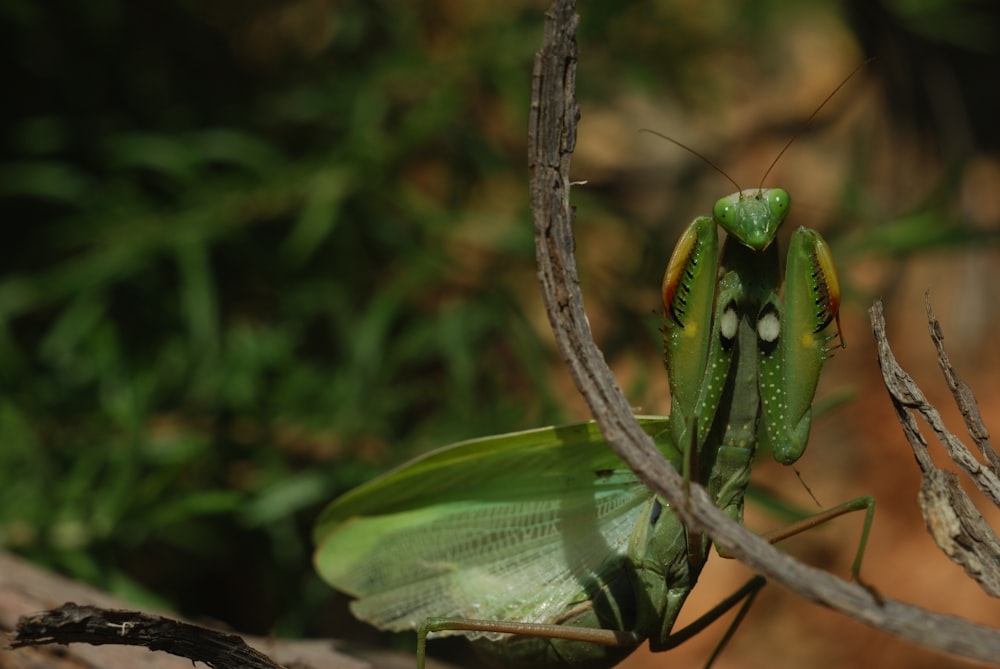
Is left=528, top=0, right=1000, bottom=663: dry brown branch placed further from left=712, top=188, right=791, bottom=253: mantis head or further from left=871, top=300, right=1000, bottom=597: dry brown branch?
left=712, top=188, right=791, bottom=253: mantis head

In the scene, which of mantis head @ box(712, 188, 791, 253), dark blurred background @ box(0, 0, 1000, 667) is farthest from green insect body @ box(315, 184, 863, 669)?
dark blurred background @ box(0, 0, 1000, 667)

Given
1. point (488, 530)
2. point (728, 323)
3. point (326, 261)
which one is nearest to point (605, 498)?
point (488, 530)

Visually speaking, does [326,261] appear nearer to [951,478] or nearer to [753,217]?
[753,217]

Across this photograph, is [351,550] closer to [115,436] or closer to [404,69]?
[115,436]

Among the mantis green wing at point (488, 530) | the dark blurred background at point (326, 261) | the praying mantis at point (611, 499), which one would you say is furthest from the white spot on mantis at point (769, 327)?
the dark blurred background at point (326, 261)

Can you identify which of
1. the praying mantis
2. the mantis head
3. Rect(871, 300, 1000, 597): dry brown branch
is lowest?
Rect(871, 300, 1000, 597): dry brown branch

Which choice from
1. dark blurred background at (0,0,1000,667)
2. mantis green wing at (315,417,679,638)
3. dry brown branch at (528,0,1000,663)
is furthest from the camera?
dark blurred background at (0,0,1000,667)

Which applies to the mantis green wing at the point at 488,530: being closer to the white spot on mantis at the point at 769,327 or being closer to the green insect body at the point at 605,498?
the green insect body at the point at 605,498
